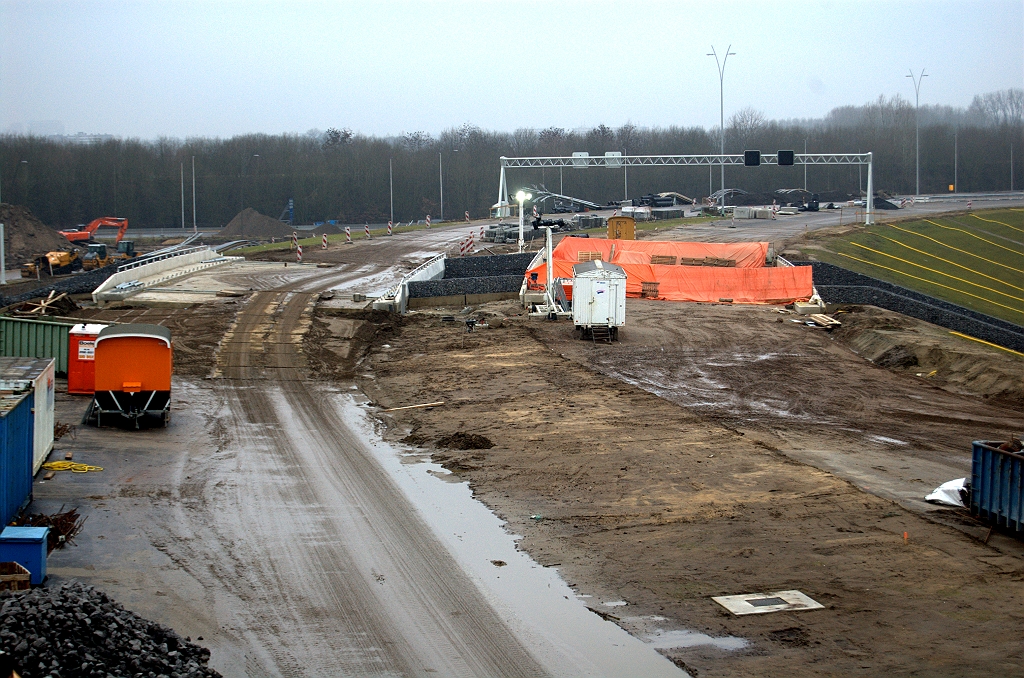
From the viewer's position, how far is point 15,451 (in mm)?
14125

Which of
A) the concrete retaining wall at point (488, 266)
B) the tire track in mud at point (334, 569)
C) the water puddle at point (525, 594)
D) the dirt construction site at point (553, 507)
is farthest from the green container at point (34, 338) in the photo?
the concrete retaining wall at point (488, 266)

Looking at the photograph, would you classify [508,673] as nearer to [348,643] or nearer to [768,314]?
[348,643]

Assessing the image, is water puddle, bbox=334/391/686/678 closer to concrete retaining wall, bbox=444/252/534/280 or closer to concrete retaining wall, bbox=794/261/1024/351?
concrete retaining wall, bbox=794/261/1024/351

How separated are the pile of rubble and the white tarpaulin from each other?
12.0 meters

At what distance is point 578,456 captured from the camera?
18.6 m

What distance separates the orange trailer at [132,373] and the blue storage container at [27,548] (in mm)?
8723

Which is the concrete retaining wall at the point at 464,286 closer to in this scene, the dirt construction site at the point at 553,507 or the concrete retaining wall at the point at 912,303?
the dirt construction site at the point at 553,507

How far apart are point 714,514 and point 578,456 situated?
13.3ft

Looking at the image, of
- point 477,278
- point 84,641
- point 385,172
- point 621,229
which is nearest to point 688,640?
point 84,641

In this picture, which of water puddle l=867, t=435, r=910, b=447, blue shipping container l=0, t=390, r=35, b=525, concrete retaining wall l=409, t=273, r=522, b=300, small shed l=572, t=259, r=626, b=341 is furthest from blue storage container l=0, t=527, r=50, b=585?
concrete retaining wall l=409, t=273, r=522, b=300

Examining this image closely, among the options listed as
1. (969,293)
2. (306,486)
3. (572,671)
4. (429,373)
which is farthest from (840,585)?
(969,293)

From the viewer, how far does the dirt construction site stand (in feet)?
35.0

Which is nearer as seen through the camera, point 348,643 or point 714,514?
point 348,643

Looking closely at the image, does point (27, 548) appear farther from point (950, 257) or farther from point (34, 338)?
point (950, 257)
